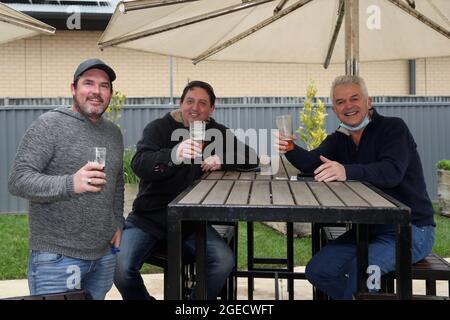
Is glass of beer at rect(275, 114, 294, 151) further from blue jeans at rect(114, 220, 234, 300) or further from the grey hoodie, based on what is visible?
the grey hoodie

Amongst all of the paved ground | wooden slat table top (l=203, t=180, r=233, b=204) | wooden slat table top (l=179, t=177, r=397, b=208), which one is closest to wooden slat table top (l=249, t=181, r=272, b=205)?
wooden slat table top (l=179, t=177, r=397, b=208)

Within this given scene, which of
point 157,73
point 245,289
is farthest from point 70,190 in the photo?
point 157,73

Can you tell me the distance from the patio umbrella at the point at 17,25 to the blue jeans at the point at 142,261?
4.58ft

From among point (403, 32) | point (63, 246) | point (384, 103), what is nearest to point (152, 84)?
point (384, 103)

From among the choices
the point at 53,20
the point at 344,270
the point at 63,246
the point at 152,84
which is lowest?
the point at 344,270

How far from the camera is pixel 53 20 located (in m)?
9.87

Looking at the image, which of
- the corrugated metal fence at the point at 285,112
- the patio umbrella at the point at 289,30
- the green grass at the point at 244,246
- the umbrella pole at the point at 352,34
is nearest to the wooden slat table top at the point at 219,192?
the patio umbrella at the point at 289,30

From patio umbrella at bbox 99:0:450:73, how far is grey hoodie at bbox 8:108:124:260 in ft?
3.11

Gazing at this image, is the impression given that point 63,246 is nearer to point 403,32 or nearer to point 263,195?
point 263,195

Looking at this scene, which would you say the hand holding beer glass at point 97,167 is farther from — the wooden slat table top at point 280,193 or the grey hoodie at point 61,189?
the wooden slat table top at point 280,193

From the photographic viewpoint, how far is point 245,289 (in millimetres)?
3912

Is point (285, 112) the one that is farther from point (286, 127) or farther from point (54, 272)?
point (54, 272)
